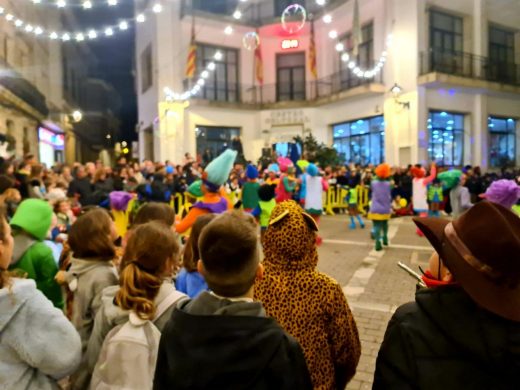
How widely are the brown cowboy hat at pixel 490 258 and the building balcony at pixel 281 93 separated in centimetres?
2176

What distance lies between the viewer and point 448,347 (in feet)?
4.67

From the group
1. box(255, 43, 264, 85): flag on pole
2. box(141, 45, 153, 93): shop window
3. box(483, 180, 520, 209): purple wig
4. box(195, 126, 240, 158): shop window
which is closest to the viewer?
box(483, 180, 520, 209): purple wig

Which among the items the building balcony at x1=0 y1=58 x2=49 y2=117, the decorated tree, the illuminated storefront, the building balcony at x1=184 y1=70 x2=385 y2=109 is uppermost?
the building balcony at x1=184 y1=70 x2=385 y2=109

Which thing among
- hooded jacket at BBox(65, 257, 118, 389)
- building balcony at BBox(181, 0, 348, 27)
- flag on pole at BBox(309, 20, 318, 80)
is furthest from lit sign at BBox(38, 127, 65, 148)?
hooded jacket at BBox(65, 257, 118, 389)

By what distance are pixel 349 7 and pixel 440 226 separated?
77.0ft

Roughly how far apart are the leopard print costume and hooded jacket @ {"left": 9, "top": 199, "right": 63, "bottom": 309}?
2.00 metres

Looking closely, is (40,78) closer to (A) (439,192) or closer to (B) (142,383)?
(A) (439,192)

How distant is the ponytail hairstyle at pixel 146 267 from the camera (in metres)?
2.13

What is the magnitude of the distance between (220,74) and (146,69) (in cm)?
437

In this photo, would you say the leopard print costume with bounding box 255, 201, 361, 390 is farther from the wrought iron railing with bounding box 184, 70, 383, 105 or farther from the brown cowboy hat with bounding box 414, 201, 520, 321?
the wrought iron railing with bounding box 184, 70, 383, 105

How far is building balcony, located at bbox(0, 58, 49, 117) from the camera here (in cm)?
1481

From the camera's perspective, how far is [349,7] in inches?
888

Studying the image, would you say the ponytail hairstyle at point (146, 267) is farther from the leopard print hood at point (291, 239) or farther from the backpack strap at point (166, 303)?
the leopard print hood at point (291, 239)

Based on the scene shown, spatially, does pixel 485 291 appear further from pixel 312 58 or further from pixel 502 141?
pixel 502 141
